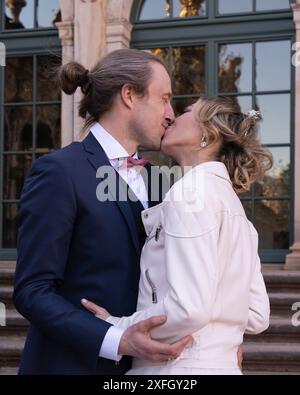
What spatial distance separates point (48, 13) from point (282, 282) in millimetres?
4013

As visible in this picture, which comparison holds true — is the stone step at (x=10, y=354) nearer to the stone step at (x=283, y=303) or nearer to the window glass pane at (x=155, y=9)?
the stone step at (x=283, y=303)

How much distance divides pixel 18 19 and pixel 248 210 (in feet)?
11.2

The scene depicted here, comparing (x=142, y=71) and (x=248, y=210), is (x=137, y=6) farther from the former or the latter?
(x=142, y=71)

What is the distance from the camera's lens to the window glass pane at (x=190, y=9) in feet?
24.2

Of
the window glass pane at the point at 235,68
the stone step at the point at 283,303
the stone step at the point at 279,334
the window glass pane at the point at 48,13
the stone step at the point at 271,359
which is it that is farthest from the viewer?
the window glass pane at the point at 48,13

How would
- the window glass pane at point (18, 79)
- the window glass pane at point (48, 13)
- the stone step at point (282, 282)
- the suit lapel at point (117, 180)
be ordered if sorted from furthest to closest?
the window glass pane at point (18, 79), the window glass pane at point (48, 13), the stone step at point (282, 282), the suit lapel at point (117, 180)

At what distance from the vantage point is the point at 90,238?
2.27 m

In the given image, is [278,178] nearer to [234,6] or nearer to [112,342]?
[234,6]

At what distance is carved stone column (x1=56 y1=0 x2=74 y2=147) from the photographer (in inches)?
288

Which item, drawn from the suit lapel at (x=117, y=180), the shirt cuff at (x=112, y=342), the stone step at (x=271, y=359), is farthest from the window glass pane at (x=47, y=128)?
the shirt cuff at (x=112, y=342)

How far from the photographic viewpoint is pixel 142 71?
2.54m

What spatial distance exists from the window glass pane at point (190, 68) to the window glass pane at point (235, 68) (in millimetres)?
207

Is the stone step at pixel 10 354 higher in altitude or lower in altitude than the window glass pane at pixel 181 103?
lower
